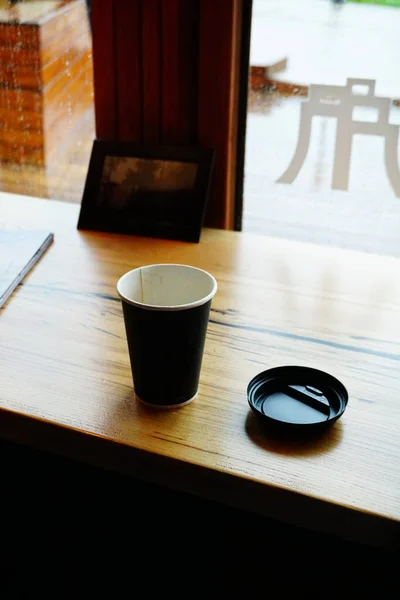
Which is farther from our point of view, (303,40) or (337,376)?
(303,40)

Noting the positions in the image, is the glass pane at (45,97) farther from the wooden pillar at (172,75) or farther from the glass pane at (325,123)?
the glass pane at (325,123)

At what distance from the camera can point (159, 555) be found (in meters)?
1.15

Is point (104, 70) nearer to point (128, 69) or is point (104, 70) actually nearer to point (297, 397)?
point (128, 69)

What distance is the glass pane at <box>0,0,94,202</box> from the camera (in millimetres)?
1463

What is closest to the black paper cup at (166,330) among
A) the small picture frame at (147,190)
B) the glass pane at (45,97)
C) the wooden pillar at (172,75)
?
the small picture frame at (147,190)

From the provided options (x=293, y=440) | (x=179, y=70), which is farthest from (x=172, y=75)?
(x=293, y=440)

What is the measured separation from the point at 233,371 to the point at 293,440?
16cm

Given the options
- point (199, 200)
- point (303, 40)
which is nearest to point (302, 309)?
point (199, 200)

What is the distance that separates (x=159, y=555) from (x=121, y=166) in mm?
746

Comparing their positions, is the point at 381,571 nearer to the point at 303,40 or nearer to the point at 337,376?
the point at 337,376

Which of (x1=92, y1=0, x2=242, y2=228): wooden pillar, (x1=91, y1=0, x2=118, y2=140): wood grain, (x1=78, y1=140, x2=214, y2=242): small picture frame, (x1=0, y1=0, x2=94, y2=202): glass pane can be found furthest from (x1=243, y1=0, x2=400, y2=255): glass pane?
(x1=0, y1=0, x2=94, y2=202): glass pane

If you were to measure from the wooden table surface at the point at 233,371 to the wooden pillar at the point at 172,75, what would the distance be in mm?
207

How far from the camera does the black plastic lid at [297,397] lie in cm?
85

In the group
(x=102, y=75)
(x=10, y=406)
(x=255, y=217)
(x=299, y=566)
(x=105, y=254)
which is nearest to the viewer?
(x=10, y=406)
